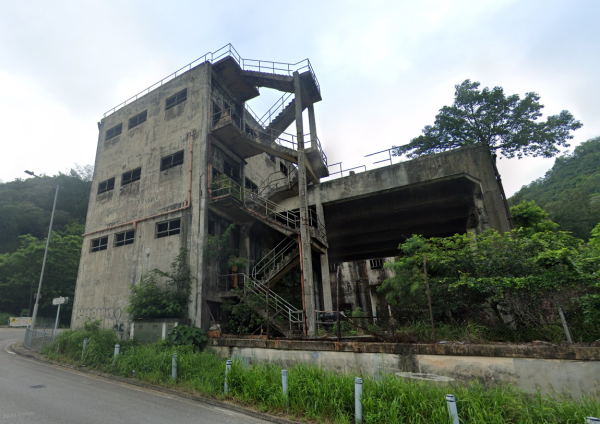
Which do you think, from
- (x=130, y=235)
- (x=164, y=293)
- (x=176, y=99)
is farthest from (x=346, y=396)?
(x=176, y=99)

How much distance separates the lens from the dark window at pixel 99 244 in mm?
18875

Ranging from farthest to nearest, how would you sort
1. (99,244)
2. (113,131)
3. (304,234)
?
1. (113,131)
2. (99,244)
3. (304,234)

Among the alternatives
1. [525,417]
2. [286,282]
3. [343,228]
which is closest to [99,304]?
[286,282]

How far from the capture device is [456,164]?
15.5 metres

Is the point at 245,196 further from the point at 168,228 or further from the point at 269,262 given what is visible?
the point at 168,228

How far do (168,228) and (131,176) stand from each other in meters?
5.51

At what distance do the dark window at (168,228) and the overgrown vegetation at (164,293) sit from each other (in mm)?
1403

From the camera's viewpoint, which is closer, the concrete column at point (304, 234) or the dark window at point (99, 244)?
the concrete column at point (304, 234)

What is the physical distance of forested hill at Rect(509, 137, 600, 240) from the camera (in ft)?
113

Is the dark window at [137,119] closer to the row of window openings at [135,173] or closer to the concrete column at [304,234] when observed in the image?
the row of window openings at [135,173]

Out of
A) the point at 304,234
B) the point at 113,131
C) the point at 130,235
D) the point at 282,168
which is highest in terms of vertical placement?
the point at 113,131

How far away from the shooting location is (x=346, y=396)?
6.58 metres

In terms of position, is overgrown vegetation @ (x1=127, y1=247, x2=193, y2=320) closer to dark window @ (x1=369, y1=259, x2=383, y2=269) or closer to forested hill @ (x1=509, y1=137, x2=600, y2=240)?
dark window @ (x1=369, y1=259, x2=383, y2=269)

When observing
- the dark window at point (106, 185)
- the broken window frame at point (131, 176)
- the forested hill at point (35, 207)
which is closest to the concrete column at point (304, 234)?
the broken window frame at point (131, 176)
